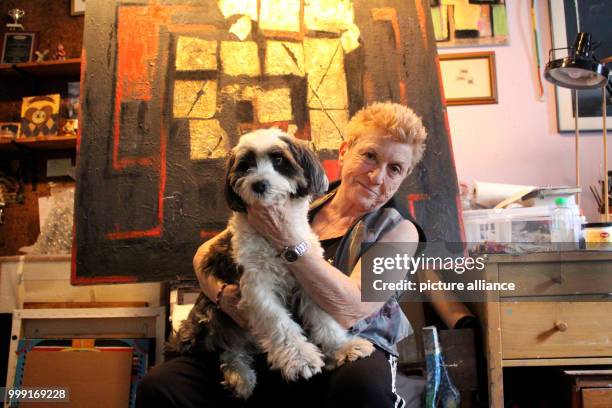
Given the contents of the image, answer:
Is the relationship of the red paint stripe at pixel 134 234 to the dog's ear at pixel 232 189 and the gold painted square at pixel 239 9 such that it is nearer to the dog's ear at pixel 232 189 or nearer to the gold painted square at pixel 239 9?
the dog's ear at pixel 232 189

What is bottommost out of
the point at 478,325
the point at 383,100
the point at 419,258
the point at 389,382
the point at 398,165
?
the point at 478,325

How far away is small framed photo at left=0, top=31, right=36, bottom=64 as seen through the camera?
2.96 meters

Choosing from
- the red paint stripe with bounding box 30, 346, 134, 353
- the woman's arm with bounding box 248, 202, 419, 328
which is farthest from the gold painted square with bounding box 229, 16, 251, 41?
the red paint stripe with bounding box 30, 346, 134, 353

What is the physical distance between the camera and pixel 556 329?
159 centimetres

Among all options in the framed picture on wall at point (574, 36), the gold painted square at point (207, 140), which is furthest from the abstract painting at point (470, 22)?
the gold painted square at point (207, 140)

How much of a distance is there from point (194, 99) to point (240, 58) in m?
0.27

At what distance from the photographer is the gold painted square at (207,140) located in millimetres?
1922

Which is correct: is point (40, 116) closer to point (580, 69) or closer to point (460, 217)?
point (460, 217)

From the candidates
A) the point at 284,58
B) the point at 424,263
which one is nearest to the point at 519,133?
the point at 424,263

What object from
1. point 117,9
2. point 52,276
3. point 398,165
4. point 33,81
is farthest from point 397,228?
point 33,81

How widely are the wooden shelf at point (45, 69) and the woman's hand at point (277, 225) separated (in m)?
2.23

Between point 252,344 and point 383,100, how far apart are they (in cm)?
118

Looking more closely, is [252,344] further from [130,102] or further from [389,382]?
[130,102]

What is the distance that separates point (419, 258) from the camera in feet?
5.69
